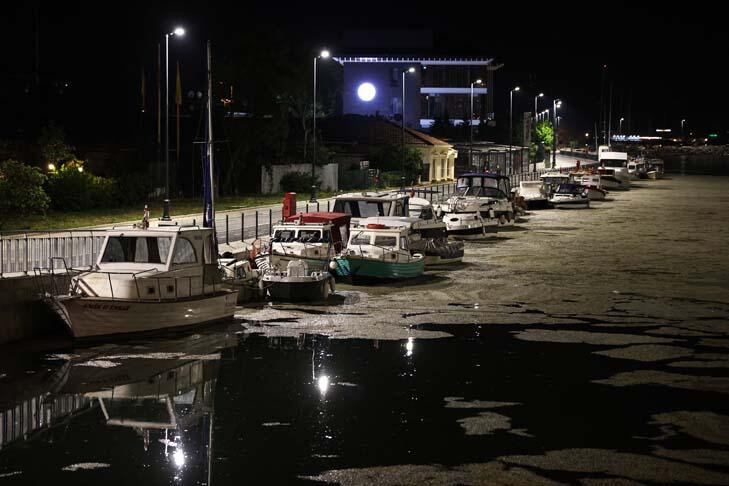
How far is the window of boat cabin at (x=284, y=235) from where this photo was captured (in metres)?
33.8

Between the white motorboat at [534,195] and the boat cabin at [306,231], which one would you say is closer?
the boat cabin at [306,231]

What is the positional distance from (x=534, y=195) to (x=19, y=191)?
1467 inches

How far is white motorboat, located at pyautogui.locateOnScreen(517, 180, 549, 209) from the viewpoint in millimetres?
70625

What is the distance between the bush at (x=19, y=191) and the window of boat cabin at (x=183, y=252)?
17951mm

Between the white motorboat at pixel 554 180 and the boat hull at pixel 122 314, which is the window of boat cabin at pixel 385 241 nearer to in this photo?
the boat hull at pixel 122 314

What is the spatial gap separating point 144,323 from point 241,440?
26.8 feet

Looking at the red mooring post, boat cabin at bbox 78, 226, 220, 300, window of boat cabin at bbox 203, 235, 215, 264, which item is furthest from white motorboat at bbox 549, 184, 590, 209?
boat cabin at bbox 78, 226, 220, 300

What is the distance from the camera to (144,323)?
24.5 m

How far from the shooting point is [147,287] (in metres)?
24.5

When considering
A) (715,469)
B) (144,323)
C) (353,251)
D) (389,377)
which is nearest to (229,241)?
(353,251)

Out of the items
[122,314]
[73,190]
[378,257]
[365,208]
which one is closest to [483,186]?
[365,208]

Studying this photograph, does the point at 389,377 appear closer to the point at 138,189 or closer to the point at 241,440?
the point at 241,440

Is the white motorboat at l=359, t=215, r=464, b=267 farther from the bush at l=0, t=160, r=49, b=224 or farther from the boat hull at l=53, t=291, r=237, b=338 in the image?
the bush at l=0, t=160, r=49, b=224

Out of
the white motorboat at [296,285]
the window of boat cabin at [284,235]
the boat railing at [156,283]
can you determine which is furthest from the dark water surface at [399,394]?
the window of boat cabin at [284,235]
